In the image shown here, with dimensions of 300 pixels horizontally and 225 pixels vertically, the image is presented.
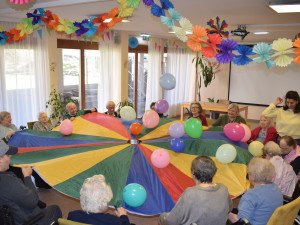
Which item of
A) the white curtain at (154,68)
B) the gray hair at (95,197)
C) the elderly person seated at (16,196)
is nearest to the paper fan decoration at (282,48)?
the gray hair at (95,197)

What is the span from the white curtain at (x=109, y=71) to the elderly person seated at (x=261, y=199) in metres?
5.73

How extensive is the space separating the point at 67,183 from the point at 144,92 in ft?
22.2

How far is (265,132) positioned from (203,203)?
8.47 feet

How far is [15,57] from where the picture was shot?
5.73 meters

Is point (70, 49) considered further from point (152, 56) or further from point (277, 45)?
point (277, 45)

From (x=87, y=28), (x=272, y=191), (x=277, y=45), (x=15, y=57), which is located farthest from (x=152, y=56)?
(x=272, y=191)

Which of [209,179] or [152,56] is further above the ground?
[152,56]

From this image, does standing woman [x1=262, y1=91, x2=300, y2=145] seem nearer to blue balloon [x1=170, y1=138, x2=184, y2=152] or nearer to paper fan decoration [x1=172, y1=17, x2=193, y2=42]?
blue balloon [x1=170, y1=138, x2=184, y2=152]

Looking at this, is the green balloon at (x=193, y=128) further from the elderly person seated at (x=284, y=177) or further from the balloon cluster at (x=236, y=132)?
the elderly person seated at (x=284, y=177)

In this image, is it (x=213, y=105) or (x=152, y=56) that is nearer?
(x=213, y=105)

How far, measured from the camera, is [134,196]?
2.55 m

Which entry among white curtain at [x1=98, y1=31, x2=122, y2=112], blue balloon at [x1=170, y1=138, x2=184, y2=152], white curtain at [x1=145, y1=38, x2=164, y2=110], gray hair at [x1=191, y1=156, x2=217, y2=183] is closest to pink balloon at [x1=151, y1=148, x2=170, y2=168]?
blue balloon at [x1=170, y1=138, x2=184, y2=152]

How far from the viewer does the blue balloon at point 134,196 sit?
8.39 feet

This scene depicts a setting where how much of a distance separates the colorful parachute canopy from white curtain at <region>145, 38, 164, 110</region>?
5.13 m
